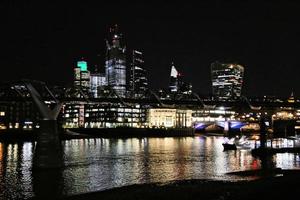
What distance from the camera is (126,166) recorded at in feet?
239

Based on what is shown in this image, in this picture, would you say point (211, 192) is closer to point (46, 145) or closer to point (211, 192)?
point (211, 192)

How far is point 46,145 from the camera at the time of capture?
2507 inches

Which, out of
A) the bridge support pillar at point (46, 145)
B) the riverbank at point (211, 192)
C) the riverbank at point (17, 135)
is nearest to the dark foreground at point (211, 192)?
the riverbank at point (211, 192)

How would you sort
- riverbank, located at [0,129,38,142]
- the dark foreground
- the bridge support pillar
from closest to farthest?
the dark foreground → the bridge support pillar → riverbank, located at [0,129,38,142]

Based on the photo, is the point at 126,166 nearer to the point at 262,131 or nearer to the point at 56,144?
the point at 56,144

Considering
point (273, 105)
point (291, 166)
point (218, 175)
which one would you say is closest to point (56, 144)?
point (218, 175)

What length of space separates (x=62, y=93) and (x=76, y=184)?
149ft

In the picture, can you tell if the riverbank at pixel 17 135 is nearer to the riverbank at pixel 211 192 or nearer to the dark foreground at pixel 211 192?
the dark foreground at pixel 211 192

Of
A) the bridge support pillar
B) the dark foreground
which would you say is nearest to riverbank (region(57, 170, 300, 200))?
the dark foreground

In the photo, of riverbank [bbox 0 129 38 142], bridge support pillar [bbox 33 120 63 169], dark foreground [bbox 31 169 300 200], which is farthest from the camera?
riverbank [bbox 0 129 38 142]

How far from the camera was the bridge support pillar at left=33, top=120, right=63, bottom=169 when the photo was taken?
63.5 meters

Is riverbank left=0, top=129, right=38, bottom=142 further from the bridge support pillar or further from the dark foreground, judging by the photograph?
the dark foreground

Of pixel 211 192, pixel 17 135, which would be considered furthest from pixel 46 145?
pixel 17 135

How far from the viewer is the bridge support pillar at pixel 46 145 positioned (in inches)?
2501
